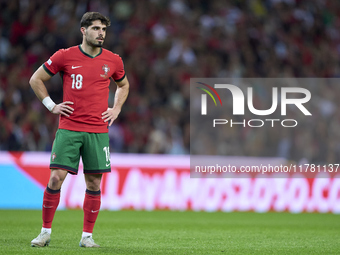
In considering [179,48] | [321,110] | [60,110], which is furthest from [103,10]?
[60,110]

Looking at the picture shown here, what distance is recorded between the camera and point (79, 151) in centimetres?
558

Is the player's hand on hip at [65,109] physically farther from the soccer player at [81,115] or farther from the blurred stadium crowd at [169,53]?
the blurred stadium crowd at [169,53]

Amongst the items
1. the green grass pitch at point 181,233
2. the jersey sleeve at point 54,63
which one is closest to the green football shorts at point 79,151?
the jersey sleeve at point 54,63

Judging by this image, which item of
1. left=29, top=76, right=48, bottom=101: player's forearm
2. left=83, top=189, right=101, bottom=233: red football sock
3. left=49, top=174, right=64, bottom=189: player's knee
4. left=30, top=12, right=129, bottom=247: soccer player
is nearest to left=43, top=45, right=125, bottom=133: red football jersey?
left=30, top=12, right=129, bottom=247: soccer player

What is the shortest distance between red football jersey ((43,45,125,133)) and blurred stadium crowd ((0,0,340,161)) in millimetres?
6223

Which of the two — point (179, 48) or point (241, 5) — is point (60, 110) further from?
point (241, 5)

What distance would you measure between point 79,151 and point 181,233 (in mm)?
2103

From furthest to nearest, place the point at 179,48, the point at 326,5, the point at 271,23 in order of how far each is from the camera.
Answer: the point at 326,5, the point at 271,23, the point at 179,48

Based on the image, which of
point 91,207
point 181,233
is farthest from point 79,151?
point 181,233

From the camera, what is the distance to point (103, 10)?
15211 millimetres

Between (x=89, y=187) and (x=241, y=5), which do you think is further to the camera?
(x=241, y=5)

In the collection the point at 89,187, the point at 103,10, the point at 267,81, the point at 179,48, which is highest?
the point at 103,10

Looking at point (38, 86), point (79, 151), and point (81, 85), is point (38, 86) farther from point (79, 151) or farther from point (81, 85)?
point (79, 151)

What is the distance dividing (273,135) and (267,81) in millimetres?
1658
